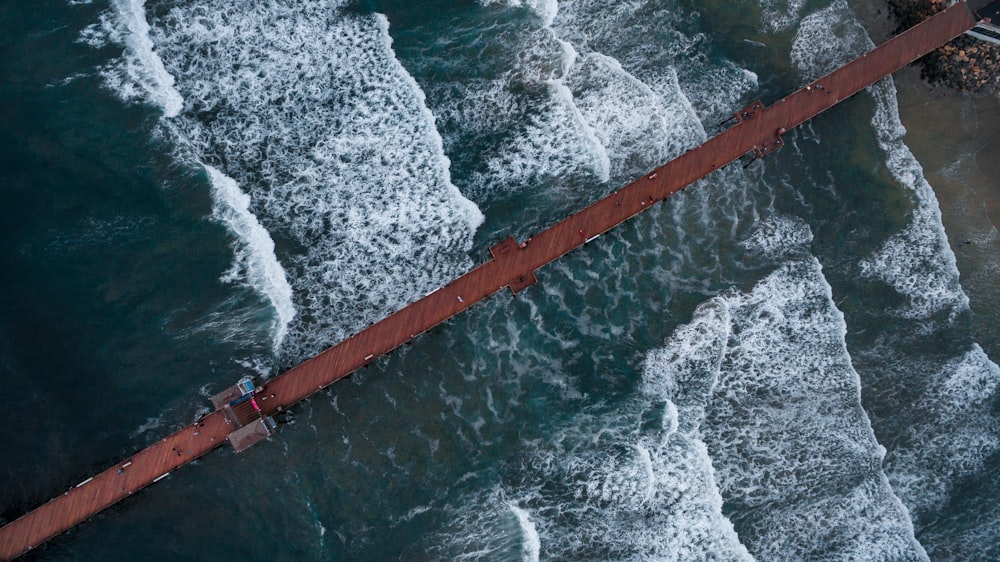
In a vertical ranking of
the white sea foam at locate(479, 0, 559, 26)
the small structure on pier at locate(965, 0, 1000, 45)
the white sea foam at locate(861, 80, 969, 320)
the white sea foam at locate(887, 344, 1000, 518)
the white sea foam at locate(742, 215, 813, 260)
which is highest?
the white sea foam at locate(479, 0, 559, 26)

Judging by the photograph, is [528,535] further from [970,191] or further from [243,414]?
[970,191]

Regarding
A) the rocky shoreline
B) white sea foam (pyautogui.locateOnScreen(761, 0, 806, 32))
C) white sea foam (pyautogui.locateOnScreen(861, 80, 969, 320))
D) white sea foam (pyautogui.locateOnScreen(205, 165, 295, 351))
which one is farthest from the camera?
the rocky shoreline

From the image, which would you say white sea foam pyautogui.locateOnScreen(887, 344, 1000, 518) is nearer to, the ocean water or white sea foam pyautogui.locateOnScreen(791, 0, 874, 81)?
the ocean water

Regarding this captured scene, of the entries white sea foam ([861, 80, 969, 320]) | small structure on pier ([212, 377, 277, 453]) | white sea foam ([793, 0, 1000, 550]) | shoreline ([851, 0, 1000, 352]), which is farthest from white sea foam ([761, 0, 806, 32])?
small structure on pier ([212, 377, 277, 453])

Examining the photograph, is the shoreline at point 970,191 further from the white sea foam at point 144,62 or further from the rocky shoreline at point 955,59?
the white sea foam at point 144,62

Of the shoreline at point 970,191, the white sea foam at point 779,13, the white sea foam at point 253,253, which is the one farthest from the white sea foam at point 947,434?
the white sea foam at point 253,253
